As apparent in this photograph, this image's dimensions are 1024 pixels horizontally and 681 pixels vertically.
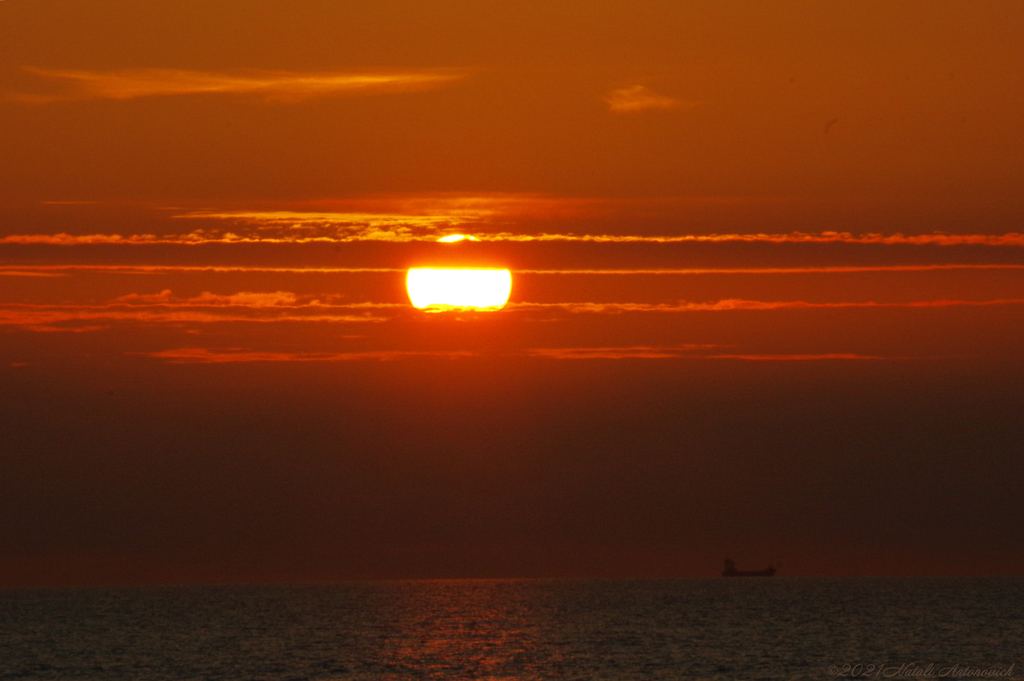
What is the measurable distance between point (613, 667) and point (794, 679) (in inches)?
659

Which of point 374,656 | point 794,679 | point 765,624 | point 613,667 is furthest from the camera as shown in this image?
point 765,624

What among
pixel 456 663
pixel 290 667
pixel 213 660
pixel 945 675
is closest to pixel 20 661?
pixel 213 660

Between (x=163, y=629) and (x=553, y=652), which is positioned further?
(x=163, y=629)

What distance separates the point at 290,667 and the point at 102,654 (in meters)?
31.4

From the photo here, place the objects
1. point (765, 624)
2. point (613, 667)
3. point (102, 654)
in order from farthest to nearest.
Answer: point (765, 624) → point (102, 654) → point (613, 667)

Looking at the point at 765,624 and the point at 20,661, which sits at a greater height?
the point at 765,624

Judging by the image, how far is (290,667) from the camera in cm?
12912

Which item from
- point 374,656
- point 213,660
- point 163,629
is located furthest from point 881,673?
point 163,629

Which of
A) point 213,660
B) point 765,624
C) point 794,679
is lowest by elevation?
point 794,679

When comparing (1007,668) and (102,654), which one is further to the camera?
(102,654)

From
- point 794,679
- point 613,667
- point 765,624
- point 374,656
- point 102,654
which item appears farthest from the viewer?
point 765,624

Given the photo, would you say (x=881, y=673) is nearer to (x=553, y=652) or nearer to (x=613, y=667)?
(x=613, y=667)

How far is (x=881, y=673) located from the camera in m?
122

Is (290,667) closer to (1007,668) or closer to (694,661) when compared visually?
(694,661)
